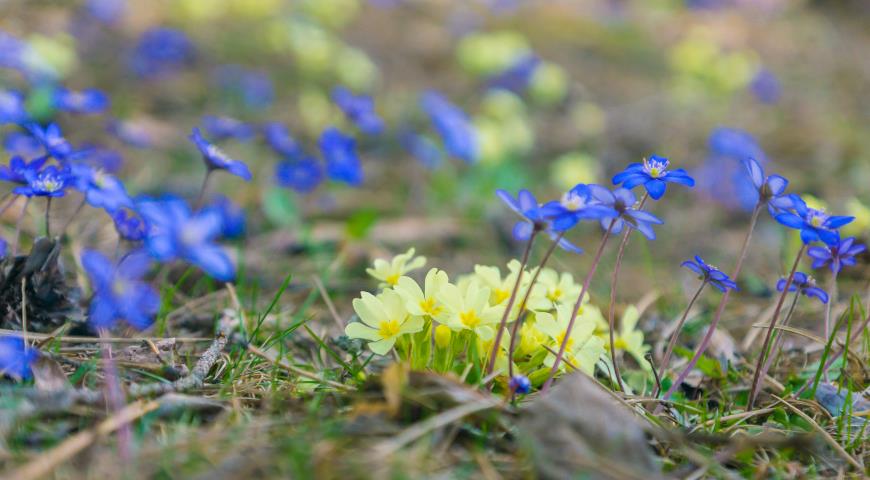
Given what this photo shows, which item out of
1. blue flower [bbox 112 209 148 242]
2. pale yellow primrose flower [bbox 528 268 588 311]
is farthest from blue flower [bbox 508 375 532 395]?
blue flower [bbox 112 209 148 242]

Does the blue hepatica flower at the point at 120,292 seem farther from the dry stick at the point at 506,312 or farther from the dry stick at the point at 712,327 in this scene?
the dry stick at the point at 712,327

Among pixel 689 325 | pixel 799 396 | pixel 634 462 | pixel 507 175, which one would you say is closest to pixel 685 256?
pixel 507 175

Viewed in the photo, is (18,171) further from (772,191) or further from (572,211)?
(772,191)

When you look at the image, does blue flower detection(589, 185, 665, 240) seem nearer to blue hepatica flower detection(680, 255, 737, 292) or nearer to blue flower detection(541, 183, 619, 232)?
blue flower detection(541, 183, 619, 232)

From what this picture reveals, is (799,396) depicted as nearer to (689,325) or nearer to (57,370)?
(689,325)

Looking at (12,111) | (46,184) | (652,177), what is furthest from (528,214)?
(12,111)

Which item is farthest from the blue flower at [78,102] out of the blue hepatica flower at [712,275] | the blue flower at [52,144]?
the blue hepatica flower at [712,275]
